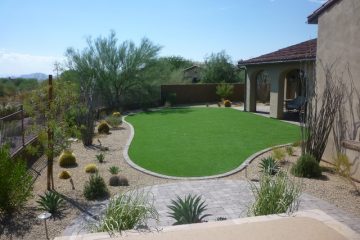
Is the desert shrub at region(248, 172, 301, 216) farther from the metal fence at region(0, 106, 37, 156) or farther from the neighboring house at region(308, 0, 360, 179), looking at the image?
the metal fence at region(0, 106, 37, 156)

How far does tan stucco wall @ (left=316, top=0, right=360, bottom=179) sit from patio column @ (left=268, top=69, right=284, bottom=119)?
1007cm

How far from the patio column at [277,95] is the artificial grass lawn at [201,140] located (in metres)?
0.94

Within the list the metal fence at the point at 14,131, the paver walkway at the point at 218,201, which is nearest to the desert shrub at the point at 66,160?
the metal fence at the point at 14,131

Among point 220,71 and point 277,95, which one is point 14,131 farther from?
point 220,71

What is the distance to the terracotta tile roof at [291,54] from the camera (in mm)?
19047

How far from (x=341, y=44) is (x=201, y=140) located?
7.14m

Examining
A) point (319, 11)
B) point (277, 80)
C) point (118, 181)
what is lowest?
point (118, 181)

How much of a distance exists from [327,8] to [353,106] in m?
3.40

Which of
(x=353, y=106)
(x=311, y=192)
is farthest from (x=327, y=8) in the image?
(x=311, y=192)

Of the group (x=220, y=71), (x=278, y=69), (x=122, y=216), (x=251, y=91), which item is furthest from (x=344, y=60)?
(x=220, y=71)

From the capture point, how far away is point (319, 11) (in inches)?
470

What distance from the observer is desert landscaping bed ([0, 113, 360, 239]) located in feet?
22.4

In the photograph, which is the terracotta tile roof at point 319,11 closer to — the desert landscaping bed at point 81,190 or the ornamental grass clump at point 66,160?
the desert landscaping bed at point 81,190

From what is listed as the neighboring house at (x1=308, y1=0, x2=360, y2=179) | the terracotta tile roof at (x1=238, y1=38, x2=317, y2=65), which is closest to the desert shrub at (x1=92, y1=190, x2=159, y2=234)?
the neighboring house at (x1=308, y1=0, x2=360, y2=179)
